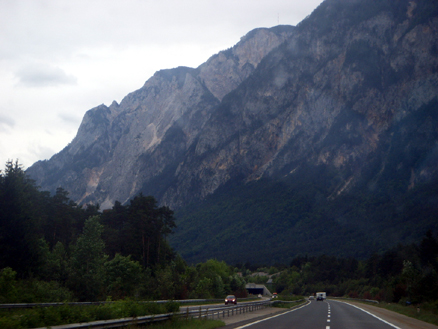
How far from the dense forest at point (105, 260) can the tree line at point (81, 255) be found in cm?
10

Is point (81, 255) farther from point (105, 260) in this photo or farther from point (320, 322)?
point (320, 322)

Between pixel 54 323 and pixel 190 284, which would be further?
pixel 190 284

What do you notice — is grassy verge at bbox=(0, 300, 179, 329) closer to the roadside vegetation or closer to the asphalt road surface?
the roadside vegetation

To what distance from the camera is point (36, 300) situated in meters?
31.5

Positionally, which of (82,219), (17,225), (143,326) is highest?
(82,219)

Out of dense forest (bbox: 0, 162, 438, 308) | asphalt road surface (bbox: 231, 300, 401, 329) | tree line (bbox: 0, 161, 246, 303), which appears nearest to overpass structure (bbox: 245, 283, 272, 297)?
dense forest (bbox: 0, 162, 438, 308)

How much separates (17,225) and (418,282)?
42237 millimetres

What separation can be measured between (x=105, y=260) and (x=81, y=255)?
890 centimetres

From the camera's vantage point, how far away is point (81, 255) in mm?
57031

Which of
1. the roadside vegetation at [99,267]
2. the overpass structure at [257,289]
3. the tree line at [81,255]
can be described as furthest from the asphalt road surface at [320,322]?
the overpass structure at [257,289]

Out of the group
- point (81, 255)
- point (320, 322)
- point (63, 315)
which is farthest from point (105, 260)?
point (63, 315)

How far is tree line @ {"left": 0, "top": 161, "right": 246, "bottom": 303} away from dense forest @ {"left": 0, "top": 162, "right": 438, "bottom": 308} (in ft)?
0.34

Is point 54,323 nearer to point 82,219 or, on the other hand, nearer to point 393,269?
point 82,219

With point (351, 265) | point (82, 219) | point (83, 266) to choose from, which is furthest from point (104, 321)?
point (351, 265)
